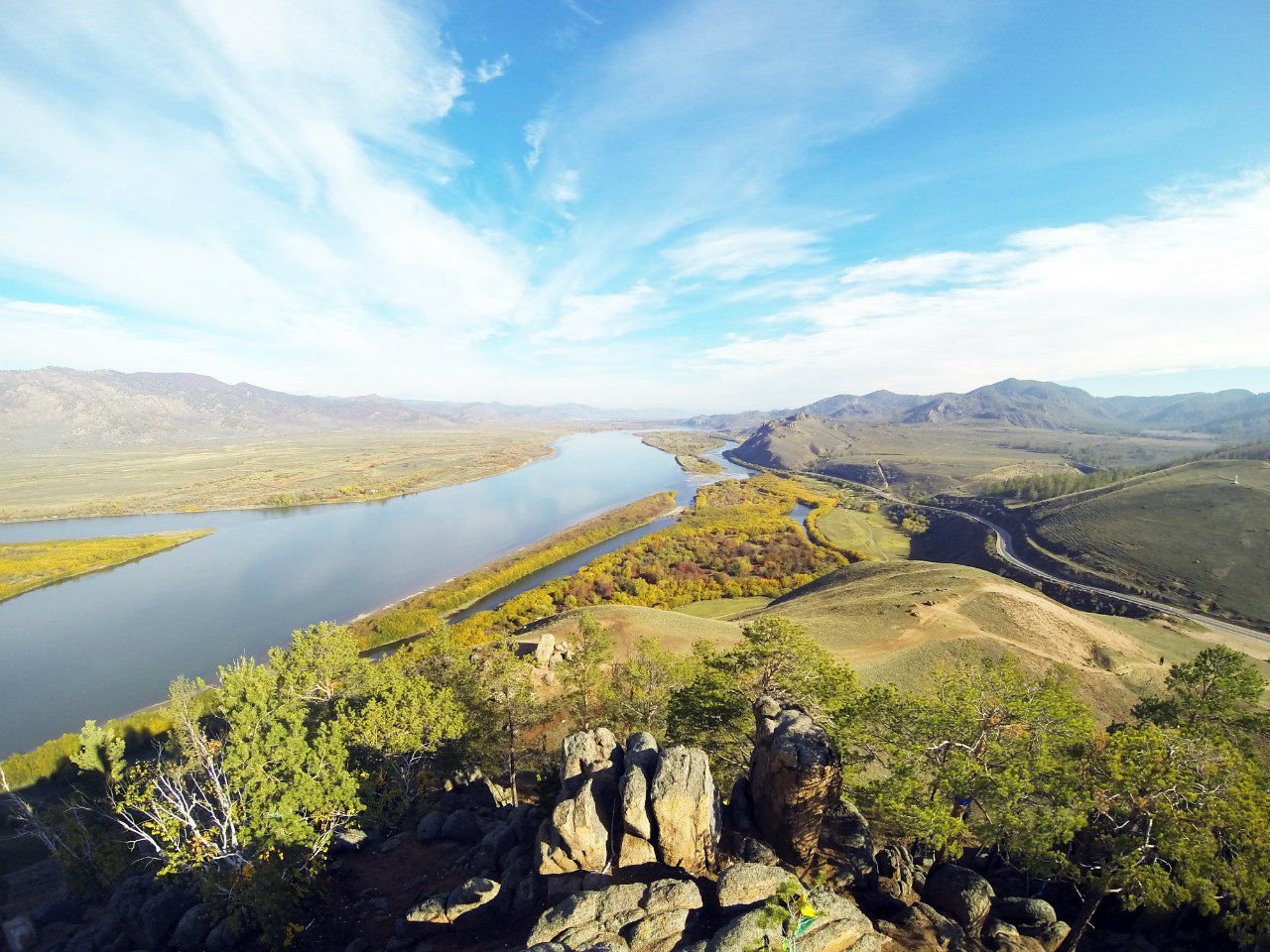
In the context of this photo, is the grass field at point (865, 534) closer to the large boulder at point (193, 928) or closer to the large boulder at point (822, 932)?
the large boulder at point (822, 932)

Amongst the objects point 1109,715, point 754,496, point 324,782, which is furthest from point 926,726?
point 754,496

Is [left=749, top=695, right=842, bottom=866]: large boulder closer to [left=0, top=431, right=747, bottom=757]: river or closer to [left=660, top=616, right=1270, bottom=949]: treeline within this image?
[left=660, top=616, right=1270, bottom=949]: treeline

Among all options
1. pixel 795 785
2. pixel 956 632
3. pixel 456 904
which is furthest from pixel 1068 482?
pixel 456 904

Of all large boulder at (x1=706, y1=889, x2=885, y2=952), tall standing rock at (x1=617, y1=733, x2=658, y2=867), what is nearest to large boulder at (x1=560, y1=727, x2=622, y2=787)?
tall standing rock at (x1=617, y1=733, x2=658, y2=867)

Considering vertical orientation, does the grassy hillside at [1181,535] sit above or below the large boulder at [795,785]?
below

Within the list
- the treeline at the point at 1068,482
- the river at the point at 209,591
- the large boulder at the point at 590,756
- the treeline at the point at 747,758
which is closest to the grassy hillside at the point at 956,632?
the treeline at the point at 747,758

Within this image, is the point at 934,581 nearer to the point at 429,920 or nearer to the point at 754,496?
the point at 429,920
